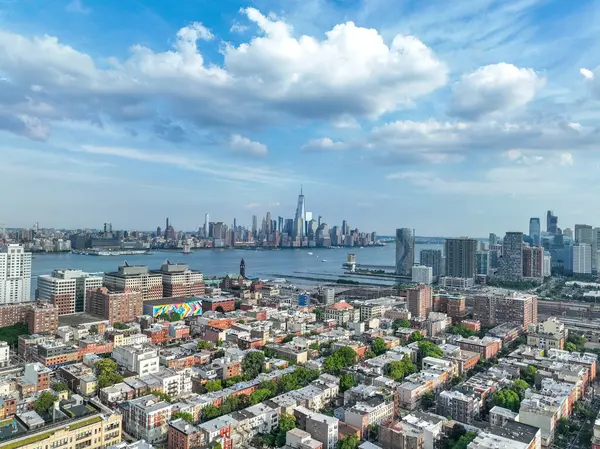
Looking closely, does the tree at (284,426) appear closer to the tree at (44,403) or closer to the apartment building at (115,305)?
the tree at (44,403)

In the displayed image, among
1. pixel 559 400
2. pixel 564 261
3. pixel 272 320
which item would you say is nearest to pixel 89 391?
pixel 272 320

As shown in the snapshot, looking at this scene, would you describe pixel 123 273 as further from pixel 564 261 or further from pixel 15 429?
pixel 564 261

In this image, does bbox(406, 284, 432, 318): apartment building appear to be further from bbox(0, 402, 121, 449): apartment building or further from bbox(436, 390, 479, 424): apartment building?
bbox(0, 402, 121, 449): apartment building

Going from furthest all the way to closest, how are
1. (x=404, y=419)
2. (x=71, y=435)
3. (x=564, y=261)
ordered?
(x=564, y=261) < (x=404, y=419) < (x=71, y=435)

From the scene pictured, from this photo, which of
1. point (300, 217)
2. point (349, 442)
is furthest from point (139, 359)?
point (300, 217)

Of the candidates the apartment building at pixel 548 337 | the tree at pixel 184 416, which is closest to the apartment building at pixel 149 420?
the tree at pixel 184 416

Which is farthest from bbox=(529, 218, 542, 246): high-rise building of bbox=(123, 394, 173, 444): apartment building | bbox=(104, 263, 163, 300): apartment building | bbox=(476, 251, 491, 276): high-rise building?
bbox=(123, 394, 173, 444): apartment building
